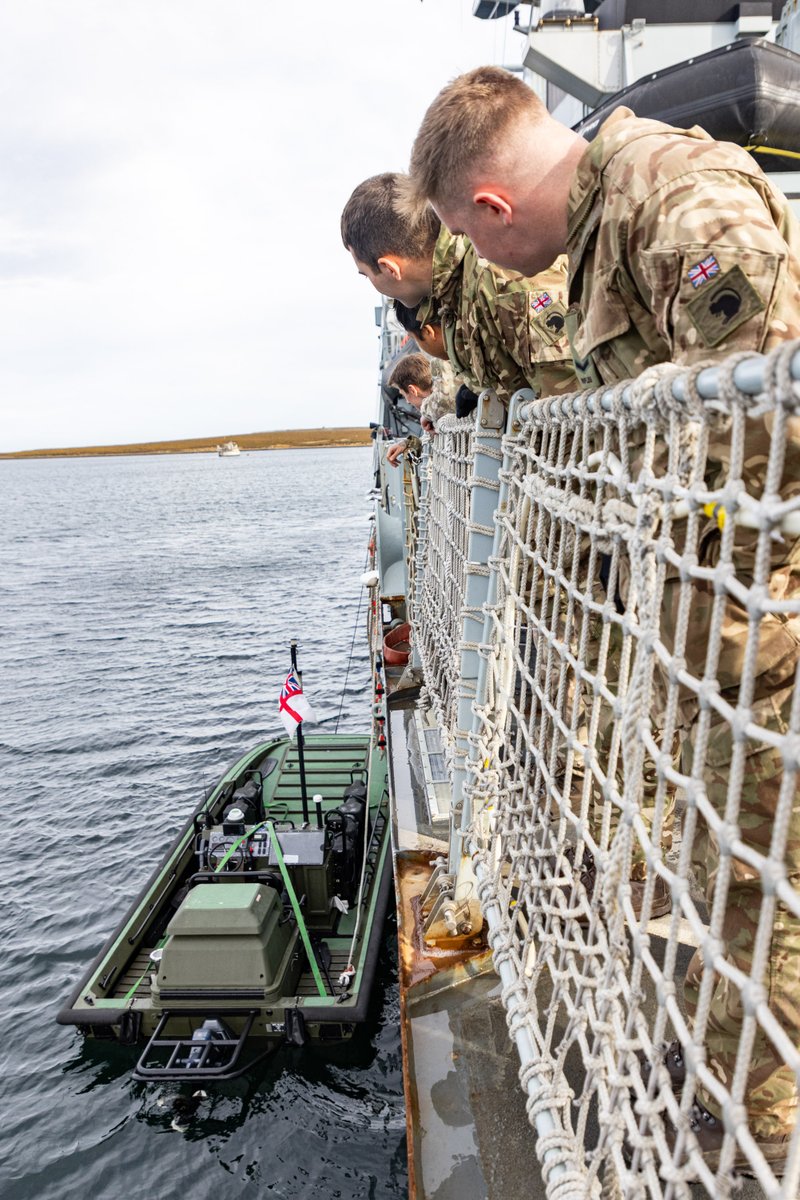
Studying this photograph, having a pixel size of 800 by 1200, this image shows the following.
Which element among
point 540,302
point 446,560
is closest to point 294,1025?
point 446,560

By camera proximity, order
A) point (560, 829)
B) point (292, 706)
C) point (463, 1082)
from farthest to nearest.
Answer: point (292, 706)
point (463, 1082)
point (560, 829)

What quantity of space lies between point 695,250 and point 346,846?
30.5 feet

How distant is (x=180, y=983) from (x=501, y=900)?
662 cm

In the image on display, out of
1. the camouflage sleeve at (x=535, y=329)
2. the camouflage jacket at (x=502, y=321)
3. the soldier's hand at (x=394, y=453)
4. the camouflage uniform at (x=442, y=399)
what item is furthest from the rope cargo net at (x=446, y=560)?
the soldier's hand at (x=394, y=453)

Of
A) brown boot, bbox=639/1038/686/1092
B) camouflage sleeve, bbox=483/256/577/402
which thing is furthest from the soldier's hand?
brown boot, bbox=639/1038/686/1092

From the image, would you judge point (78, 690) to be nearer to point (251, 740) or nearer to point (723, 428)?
point (251, 740)

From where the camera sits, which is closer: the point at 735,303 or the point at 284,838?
the point at 735,303

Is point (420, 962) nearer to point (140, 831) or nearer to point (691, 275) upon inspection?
point (691, 275)

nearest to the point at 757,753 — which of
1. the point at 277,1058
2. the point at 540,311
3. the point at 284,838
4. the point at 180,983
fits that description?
the point at 540,311

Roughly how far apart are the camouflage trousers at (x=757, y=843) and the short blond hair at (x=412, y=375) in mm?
5537

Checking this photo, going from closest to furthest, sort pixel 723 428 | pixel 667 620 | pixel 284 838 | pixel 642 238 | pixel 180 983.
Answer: pixel 723 428, pixel 642 238, pixel 667 620, pixel 180 983, pixel 284 838

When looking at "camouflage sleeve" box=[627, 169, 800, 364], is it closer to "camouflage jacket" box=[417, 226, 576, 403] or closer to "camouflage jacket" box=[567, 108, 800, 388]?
"camouflage jacket" box=[567, 108, 800, 388]

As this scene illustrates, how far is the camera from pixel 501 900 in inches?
120

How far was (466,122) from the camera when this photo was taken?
220 cm
